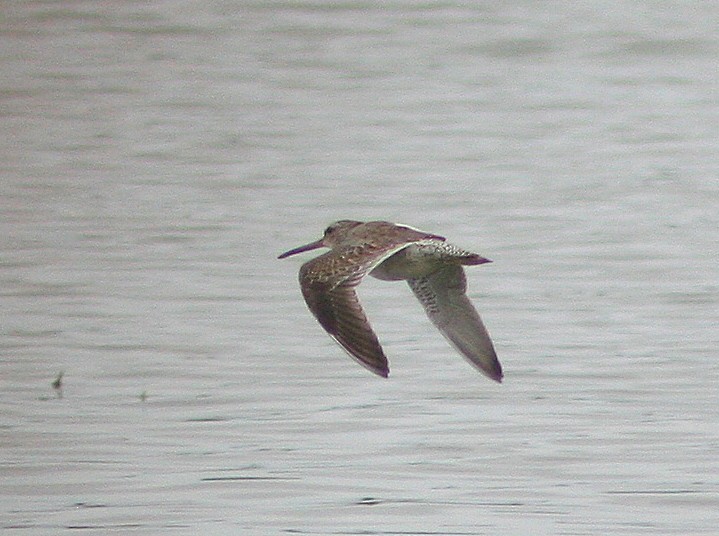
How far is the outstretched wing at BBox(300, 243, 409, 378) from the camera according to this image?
19.6 ft

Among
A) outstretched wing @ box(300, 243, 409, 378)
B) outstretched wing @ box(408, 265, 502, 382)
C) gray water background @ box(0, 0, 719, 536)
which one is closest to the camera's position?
outstretched wing @ box(300, 243, 409, 378)

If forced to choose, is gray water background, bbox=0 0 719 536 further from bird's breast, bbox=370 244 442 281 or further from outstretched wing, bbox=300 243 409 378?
outstretched wing, bbox=300 243 409 378

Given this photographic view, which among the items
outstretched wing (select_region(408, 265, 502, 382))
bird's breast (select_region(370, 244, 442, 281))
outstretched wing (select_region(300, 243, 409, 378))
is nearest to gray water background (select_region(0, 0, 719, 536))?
outstretched wing (select_region(408, 265, 502, 382))

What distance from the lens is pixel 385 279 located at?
687cm

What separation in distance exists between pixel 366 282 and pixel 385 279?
5114mm

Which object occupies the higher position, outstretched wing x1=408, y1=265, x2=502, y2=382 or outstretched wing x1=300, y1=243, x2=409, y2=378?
outstretched wing x1=300, y1=243, x2=409, y2=378

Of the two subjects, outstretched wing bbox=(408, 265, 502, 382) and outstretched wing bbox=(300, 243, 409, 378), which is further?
outstretched wing bbox=(408, 265, 502, 382)

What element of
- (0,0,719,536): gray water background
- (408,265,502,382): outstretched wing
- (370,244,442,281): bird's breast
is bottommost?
(0,0,719,536): gray water background

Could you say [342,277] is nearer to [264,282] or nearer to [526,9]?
[264,282]

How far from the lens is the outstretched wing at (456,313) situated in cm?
700

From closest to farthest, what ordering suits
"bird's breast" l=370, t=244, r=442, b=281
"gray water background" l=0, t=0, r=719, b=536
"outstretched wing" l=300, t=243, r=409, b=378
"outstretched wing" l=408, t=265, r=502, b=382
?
1. "outstretched wing" l=300, t=243, r=409, b=378
2. "bird's breast" l=370, t=244, r=442, b=281
3. "outstretched wing" l=408, t=265, r=502, b=382
4. "gray water background" l=0, t=0, r=719, b=536

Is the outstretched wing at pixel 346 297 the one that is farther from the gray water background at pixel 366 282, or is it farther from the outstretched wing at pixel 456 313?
the gray water background at pixel 366 282

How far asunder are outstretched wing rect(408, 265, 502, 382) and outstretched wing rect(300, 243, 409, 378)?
0.63m

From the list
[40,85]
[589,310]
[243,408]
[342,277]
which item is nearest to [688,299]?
[589,310]
